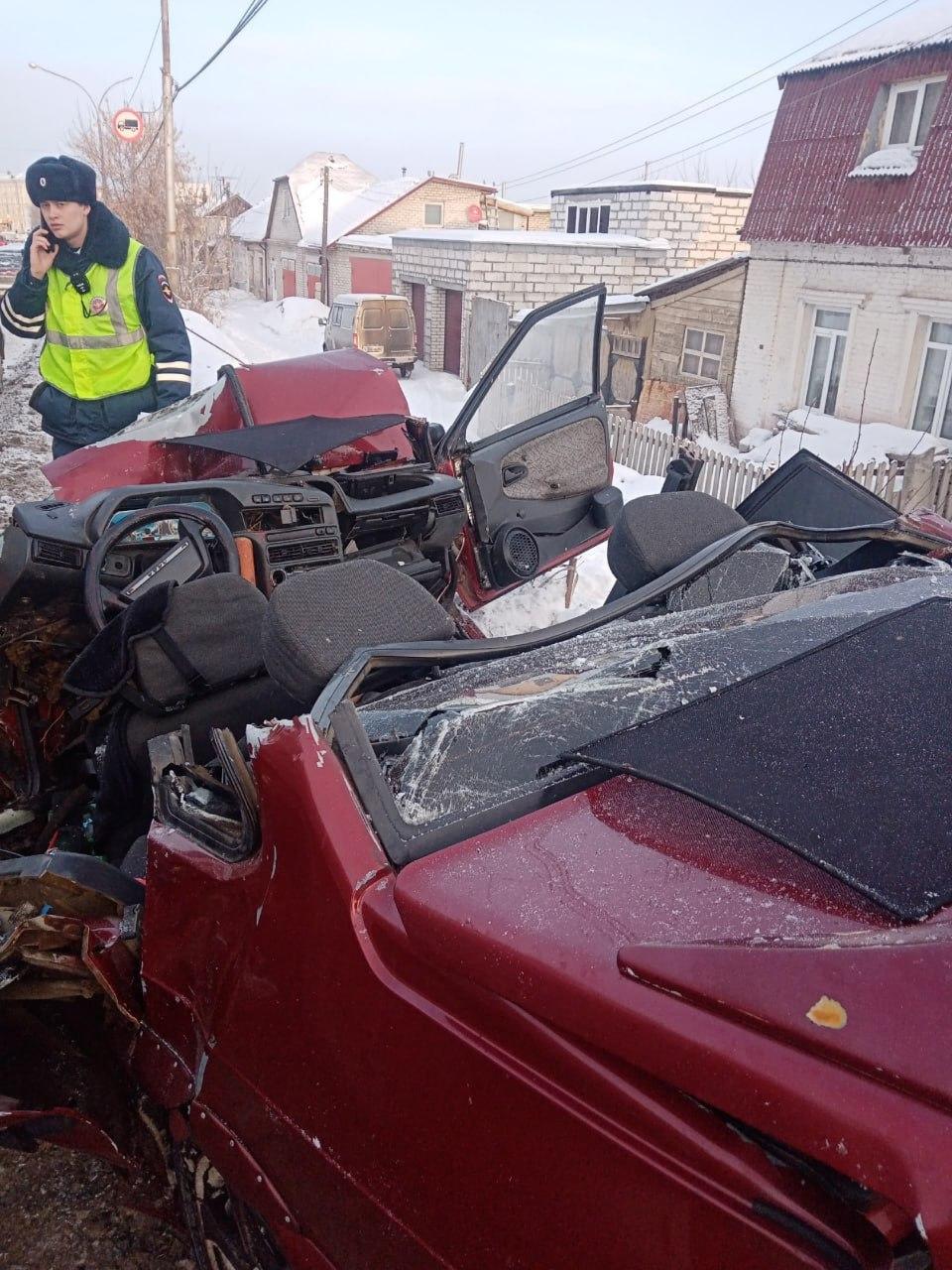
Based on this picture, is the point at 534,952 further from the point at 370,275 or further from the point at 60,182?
the point at 370,275

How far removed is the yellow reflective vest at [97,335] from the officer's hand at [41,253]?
0.22 ft

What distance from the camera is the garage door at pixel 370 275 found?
36.3m

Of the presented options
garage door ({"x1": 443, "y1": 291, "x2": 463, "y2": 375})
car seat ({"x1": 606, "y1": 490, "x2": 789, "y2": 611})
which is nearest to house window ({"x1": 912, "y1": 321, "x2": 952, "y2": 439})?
garage door ({"x1": 443, "y1": 291, "x2": 463, "y2": 375})

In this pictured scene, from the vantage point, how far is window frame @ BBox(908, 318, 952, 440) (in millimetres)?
16250

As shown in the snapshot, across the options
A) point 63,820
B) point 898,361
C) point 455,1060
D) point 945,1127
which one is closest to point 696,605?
point 455,1060

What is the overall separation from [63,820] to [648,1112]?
2246 mm

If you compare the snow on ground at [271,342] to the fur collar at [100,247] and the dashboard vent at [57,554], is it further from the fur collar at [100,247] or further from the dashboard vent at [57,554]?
the dashboard vent at [57,554]

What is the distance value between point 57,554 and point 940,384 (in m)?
17.0

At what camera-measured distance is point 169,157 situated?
62.2 feet

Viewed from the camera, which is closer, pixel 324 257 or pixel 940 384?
pixel 940 384

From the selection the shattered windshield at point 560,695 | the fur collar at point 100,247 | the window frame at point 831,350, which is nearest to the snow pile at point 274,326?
Answer: the window frame at point 831,350

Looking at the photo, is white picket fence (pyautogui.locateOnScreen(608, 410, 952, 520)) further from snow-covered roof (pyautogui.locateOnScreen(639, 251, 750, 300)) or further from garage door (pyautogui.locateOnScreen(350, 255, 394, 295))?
garage door (pyautogui.locateOnScreen(350, 255, 394, 295))

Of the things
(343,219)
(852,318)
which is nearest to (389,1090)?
(852,318)

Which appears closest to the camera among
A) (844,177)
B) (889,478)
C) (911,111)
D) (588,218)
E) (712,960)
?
(712,960)
